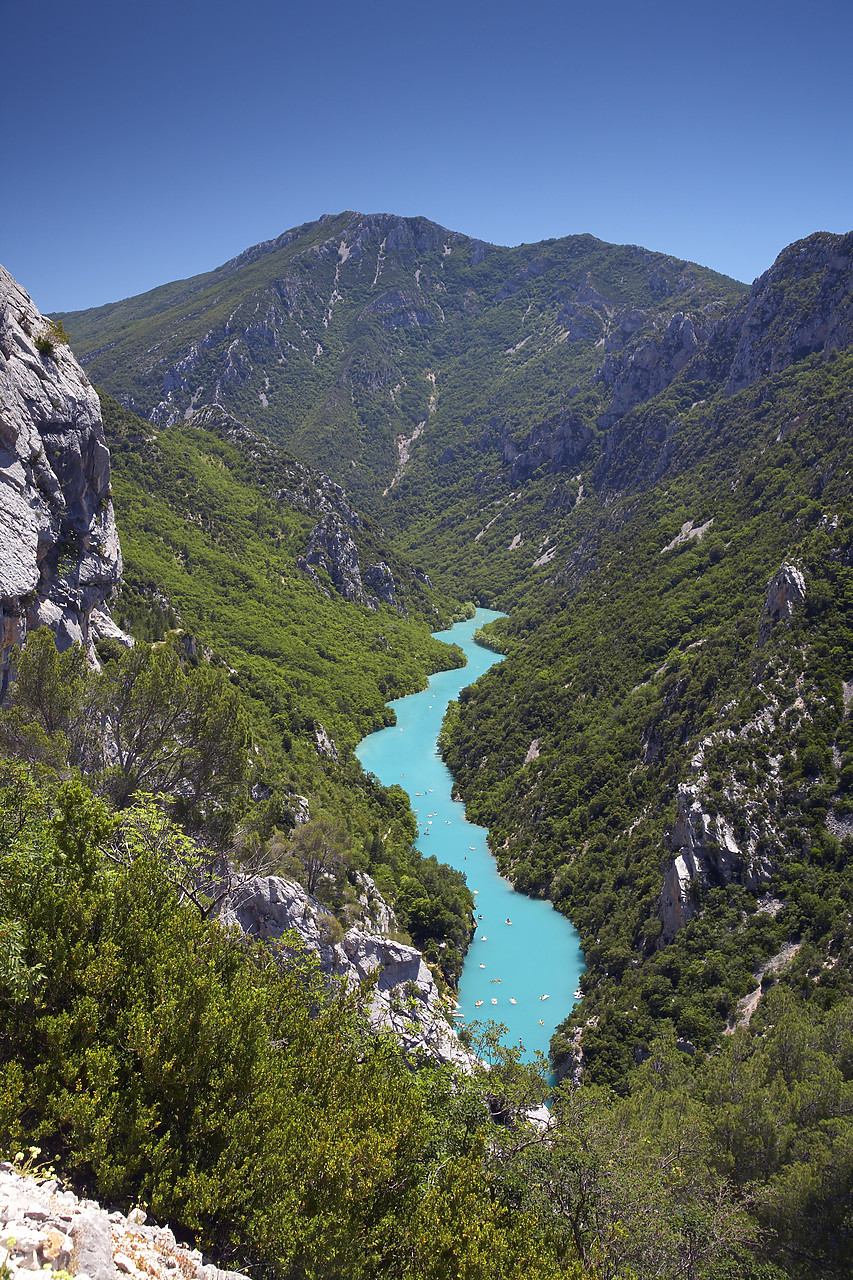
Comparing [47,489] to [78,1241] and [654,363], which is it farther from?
[654,363]

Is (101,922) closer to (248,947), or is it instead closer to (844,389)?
(248,947)

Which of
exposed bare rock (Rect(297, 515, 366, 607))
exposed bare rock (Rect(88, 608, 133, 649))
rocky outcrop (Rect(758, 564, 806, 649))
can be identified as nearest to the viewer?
exposed bare rock (Rect(88, 608, 133, 649))

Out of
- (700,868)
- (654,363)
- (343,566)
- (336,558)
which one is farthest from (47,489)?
(654,363)

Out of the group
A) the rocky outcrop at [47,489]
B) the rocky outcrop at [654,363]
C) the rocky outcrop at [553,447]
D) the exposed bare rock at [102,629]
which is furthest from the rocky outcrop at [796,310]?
the exposed bare rock at [102,629]

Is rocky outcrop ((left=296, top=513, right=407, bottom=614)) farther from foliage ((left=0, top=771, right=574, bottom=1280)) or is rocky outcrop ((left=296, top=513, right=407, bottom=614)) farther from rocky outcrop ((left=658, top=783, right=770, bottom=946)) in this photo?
foliage ((left=0, top=771, right=574, bottom=1280))

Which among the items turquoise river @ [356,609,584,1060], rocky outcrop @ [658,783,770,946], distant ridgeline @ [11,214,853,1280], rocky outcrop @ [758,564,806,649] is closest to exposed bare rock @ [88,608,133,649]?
distant ridgeline @ [11,214,853,1280]

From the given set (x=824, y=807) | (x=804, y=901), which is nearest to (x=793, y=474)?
(x=824, y=807)

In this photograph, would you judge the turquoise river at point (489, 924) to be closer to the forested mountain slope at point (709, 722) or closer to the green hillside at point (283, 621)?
the forested mountain slope at point (709, 722)

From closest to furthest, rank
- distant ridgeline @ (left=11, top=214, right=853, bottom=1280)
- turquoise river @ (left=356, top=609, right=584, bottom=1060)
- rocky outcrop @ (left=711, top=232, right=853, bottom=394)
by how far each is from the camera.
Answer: distant ridgeline @ (left=11, top=214, right=853, bottom=1280) < turquoise river @ (left=356, top=609, right=584, bottom=1060) < rocky outcrop @ (left=711, top=232, right=853, bottom=394)
